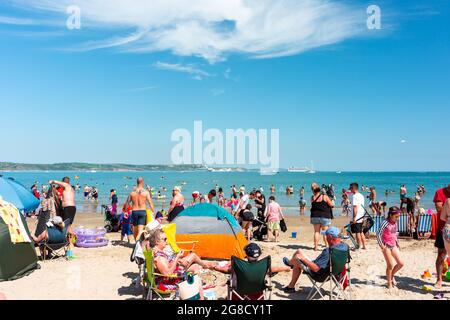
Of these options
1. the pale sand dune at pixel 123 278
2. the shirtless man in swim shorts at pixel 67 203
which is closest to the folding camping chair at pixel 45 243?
the pale sand dune at pixel 123 278

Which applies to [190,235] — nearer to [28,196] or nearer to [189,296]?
[189,296]

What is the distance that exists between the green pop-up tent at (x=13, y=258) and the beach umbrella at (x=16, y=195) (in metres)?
3.08

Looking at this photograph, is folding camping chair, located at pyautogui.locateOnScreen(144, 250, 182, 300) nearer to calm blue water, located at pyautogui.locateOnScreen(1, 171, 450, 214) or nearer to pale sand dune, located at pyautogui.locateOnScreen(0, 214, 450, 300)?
pale sand dune, located at pyautogui.locateOnScreen(0, 214, 450, 300)

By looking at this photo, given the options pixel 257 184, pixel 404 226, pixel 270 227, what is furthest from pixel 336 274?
pixel 257 184

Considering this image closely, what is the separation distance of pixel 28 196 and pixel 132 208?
363 centimetres

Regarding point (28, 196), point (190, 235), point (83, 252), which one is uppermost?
point (28, 196)

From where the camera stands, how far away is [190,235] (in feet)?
26.8

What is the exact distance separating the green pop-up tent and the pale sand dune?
155 millimetres

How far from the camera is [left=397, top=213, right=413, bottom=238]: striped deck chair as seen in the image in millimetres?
10992

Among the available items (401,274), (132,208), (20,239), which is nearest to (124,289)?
(20,239)

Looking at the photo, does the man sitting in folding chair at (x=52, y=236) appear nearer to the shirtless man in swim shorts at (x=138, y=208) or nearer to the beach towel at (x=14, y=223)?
the beach towel at (x=14, y=223)

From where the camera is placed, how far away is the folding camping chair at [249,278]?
477cm

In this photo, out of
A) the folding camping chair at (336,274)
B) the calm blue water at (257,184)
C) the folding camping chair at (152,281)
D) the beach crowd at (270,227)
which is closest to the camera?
the folding camping chair at (152,281)
